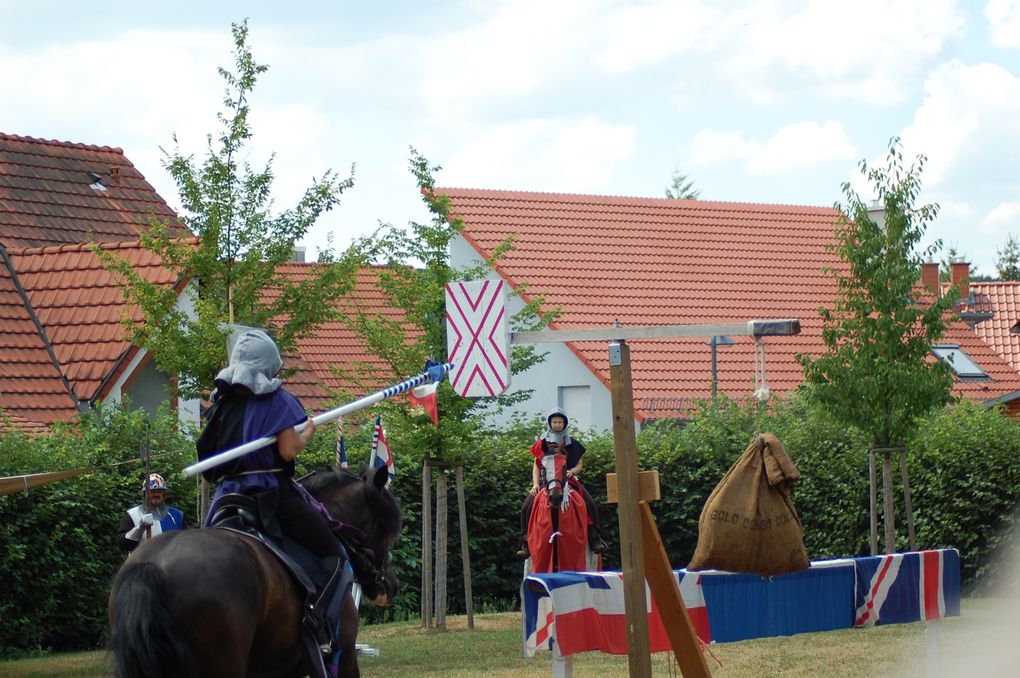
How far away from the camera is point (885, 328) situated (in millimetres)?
16266

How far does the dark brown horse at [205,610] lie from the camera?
22.5 ft

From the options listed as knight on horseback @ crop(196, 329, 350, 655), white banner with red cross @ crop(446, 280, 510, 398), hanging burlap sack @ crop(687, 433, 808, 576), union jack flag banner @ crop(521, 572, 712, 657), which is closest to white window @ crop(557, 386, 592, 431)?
union jack flag banner @ crop(521, 572, 712, 657)

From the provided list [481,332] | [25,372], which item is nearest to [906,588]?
[481,332]

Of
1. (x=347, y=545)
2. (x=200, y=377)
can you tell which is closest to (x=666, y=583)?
Result: (x=347, y=545)

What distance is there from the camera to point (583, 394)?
29.1 metres

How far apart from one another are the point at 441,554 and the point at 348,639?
8604mm

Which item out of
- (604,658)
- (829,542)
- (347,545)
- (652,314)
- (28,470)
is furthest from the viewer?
(652,314)

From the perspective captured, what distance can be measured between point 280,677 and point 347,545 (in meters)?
1.04

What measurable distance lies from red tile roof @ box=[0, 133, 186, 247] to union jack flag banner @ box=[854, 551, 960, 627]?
16.9 m

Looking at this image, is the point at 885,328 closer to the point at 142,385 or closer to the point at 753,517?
the point at 753,517

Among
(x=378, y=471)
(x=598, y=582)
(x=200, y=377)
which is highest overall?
(x=200, y=377)

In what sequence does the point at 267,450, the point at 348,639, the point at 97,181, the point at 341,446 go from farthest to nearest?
1. the point at 97,181
2. the point at 341,446
3. the point at 348,639
4. the point at 267,450

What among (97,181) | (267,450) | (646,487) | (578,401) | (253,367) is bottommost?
(646,487)

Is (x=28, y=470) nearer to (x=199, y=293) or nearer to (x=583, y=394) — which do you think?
(x=199, y=293)
